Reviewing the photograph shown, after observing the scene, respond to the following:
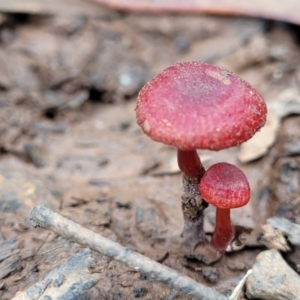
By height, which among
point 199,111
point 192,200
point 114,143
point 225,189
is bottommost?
point 114,143

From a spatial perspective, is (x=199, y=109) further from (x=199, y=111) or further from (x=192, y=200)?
(x=192, y=200)

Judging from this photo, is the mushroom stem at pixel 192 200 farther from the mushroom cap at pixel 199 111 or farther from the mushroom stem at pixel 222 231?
the mushroom cap at pixel 199 111

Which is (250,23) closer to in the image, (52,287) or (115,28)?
(115,28)

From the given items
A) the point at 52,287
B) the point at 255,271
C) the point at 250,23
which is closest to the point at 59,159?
the point at 52,287

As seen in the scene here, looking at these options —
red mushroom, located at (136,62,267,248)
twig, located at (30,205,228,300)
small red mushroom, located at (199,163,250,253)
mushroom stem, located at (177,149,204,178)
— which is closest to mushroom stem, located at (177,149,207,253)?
mushroom stem, located at (177,149,204,178)

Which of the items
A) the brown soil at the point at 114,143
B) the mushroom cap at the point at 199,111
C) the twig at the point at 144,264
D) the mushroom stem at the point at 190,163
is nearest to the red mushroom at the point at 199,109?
A: the mushroom cap at the point at 199,111

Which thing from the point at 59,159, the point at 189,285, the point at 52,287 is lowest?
the point at 59,159

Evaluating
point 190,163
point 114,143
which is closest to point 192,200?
point 190,163
